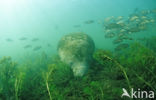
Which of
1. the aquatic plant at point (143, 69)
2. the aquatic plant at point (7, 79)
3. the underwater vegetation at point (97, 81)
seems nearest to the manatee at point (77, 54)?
the underwater vegetation at point (97, 81)

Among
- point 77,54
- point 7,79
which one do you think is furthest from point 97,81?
point 7,79

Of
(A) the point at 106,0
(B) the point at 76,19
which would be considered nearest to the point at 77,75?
(A) the point at 106,0

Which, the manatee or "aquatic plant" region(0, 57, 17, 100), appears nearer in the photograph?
"aquatic plant" region(0, 57, 17, 100)

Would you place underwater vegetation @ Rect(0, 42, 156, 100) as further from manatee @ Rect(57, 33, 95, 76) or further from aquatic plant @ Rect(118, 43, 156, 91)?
manatee @ Rect(57, 33, 95, 76)

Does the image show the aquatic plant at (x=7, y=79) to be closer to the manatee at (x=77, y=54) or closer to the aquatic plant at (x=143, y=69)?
the manatee at (x=77, y=54)

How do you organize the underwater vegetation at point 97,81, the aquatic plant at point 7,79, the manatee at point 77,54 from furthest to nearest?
the manatee at point 77,54, the aquatic plant at point 7,79, the underwater vegetation at point 97,81

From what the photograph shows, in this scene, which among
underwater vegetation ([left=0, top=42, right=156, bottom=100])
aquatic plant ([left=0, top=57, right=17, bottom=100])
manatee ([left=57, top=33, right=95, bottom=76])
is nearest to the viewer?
underwater vegetation ([left=0, top=42, right=156, bottom=100])

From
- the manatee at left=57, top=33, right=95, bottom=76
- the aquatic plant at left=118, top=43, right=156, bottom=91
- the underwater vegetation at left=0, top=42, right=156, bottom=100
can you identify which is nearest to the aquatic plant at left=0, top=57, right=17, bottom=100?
the underwater vegetation at left=0, top=42, right=156, bottom=100

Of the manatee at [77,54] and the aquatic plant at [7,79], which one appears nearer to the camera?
the aquatic plant at [7,79]

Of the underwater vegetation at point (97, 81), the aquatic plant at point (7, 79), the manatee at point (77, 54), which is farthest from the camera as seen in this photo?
the manatee at point (77, 54)

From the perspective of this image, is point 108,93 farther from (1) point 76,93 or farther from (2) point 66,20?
(2) point 66,20

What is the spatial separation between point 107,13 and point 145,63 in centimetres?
18570

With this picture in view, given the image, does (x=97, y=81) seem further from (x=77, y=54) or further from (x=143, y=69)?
(x=77, y=54)

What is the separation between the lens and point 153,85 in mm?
3797
